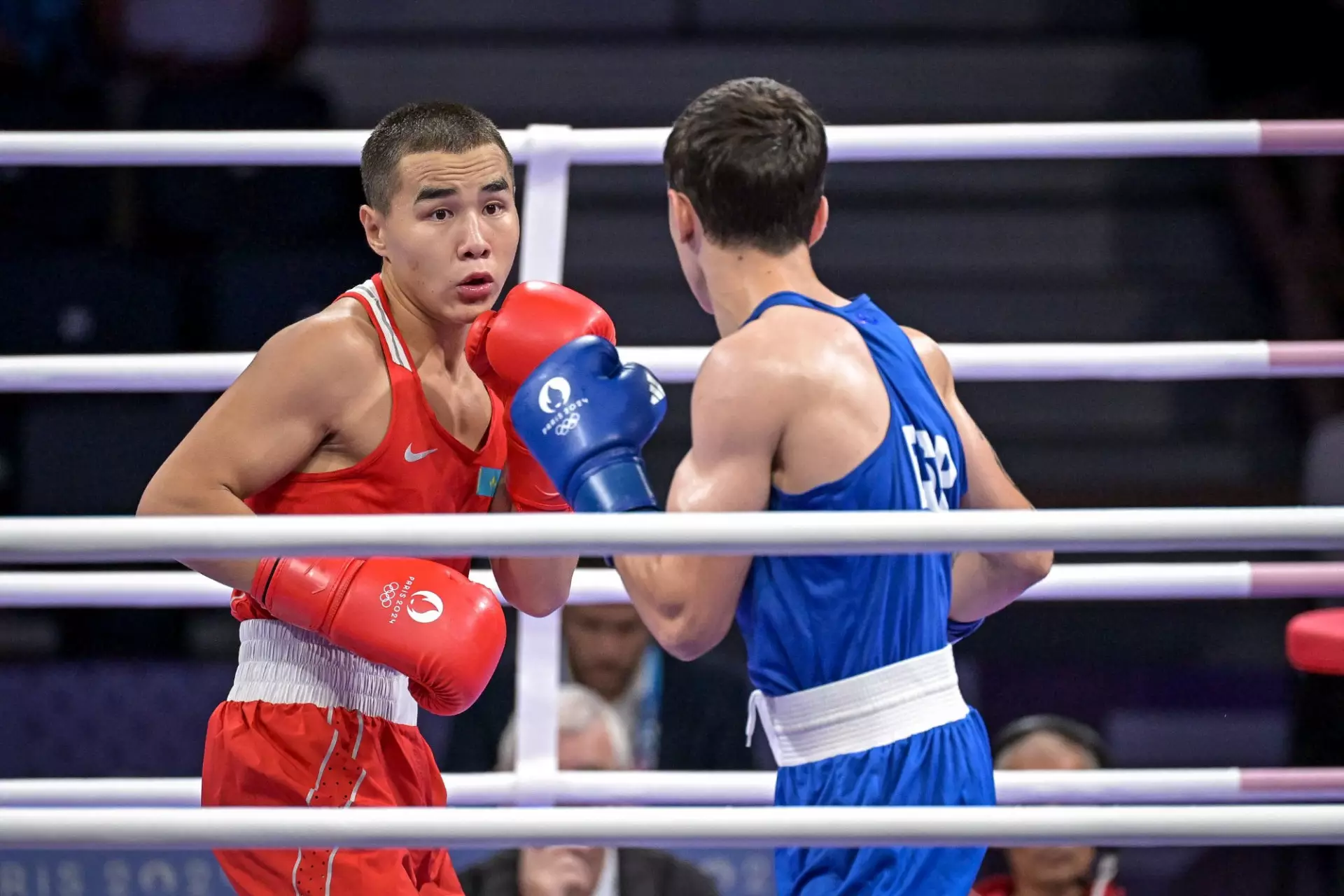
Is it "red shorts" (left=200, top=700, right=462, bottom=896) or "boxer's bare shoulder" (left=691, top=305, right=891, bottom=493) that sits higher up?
"boxer's bare shoulder" (left=691, top=305, right=891, bottom=493)

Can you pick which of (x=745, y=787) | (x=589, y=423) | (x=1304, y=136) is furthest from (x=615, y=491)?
(x=1304, y=136)

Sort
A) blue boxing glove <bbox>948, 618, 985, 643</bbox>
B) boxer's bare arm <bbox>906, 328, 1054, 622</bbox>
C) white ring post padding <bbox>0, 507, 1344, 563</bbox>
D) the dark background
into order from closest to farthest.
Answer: white ring post padding <bbox>0, 507, 1344, 563</bbox> → boxer's bare arm <bbox>906, 328, 1054, 622</bbox> → blue boxing glove <bbox>948, 618, 985, 643</bbox> → the dark background

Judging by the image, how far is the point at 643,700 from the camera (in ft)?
10.2

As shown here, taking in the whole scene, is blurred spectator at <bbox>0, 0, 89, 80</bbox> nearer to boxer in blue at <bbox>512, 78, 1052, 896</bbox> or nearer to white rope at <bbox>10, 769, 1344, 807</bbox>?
white rope at <bbox>10, 769, 1344, 807</bbox>

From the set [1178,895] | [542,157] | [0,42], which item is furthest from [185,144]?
[0,42]

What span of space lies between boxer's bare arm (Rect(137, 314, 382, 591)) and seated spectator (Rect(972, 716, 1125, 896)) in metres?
1.48

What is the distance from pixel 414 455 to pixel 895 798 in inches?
25.8

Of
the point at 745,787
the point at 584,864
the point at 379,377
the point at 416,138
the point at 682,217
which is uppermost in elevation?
the point at 416,138

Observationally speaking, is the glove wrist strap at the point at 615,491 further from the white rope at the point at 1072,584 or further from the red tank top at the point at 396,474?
the white rope at the point at 1072,584

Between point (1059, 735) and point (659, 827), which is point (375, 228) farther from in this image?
point (1059, 735)

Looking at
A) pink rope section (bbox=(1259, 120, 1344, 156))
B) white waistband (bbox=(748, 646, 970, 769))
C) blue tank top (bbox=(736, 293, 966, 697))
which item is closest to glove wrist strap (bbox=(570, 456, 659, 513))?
blue tank top (bbox=(736, 293, 966, 697))

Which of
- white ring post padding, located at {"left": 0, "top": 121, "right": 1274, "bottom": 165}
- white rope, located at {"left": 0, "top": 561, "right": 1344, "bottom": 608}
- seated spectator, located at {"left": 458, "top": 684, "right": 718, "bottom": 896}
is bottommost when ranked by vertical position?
seated spectator, located at {"left": 458, "top": 684, "right": 718, "bottom": 896}

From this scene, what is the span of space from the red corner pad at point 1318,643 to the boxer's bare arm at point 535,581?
0.88 m

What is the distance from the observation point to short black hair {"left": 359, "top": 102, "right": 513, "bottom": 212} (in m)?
1.75
